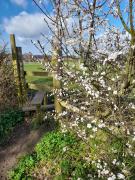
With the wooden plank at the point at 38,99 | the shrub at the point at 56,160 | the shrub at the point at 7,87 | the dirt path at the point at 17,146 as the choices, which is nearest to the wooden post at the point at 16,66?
the shrub at the point at 7,87

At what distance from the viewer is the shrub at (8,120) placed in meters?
8.49

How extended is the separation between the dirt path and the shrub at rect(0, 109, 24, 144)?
9.3 inches

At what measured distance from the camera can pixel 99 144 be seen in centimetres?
643

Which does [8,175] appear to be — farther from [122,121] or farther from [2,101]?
[2,101]

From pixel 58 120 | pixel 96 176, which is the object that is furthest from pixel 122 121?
pixel 58 120

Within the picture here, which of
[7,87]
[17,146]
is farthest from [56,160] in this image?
[7,87]

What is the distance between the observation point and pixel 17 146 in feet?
25.4

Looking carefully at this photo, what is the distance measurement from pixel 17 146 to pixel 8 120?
1.26 m

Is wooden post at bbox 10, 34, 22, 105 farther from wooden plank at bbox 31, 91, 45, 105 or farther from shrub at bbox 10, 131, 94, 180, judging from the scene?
shrub at bbox 10, 131, 94, 180

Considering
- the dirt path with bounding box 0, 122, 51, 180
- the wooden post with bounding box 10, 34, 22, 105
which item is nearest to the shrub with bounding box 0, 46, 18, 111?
the wooden post with bounding box 10, 34, 22, 105

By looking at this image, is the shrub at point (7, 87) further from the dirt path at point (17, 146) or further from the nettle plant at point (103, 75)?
the nettle plant at point (103, 75)

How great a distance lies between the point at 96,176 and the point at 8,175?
6.61 feet

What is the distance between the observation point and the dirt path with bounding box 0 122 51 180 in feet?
23.6

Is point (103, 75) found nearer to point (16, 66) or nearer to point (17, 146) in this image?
point (17, 146)
